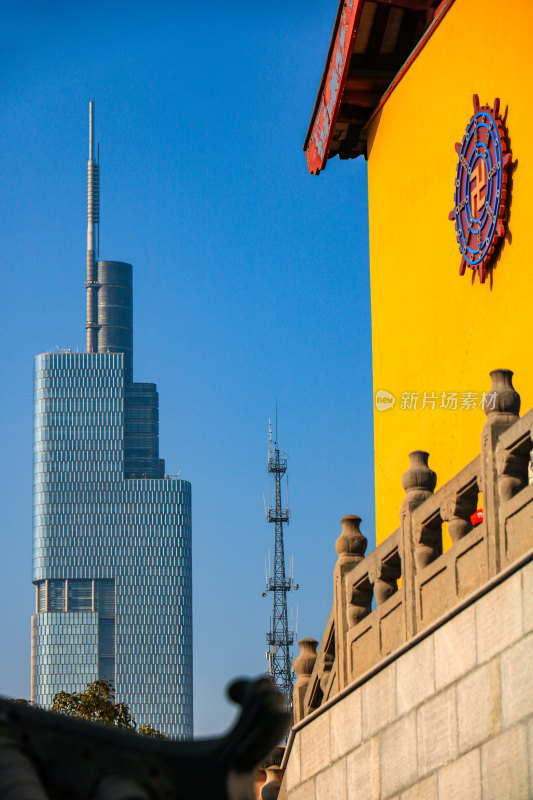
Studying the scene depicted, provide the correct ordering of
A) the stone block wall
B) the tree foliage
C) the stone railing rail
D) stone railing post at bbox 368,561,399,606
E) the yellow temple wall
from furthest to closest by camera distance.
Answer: the tree foliage → the yellow temple wall → stone railing post at bbox 368,561,399,606 → the stone railing rail → the stone block wall

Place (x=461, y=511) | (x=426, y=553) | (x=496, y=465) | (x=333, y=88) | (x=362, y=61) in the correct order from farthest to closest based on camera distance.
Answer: (x=333, y=88), (x=362, y=61), (x=426, y=553), (x=461, y=511), (x=496, y=465)

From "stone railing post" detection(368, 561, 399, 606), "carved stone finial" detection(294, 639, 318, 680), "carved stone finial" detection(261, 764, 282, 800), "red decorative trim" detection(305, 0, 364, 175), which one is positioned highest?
"red decorative trim" detection(305, 0, 364, 175)

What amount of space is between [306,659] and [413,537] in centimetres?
422

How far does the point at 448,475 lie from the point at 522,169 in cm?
389

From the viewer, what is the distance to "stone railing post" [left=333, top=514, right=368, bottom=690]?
51.0 feet

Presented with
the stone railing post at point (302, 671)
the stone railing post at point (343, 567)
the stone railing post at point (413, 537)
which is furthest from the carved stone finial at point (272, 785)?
the stone railing post at point (413, 537)

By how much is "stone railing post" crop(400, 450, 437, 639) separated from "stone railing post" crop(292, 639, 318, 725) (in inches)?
146

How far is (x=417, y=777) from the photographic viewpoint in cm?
1270

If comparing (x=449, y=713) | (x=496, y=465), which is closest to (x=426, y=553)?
(x=449, y=713)

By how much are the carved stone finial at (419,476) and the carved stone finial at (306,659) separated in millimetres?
3992

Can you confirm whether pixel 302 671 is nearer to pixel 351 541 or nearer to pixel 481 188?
pixel 351 541

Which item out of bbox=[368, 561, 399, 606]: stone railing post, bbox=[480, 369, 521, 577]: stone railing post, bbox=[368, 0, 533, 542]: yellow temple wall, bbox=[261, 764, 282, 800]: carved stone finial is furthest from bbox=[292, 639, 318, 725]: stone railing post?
bbox=[480, 369, 521, 577]: stone railing post

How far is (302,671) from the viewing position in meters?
17.2

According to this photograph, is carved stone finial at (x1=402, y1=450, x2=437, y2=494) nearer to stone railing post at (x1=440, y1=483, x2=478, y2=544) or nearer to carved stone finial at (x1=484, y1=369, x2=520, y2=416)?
stone railing post at (x1=440, y1=483, x2=478, y2=544)
